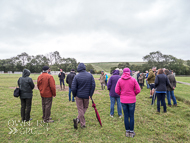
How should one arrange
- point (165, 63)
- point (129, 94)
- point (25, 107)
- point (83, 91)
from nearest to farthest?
point (129, 94)
point (83, 91)
point (25, 107)
point (165, 63)

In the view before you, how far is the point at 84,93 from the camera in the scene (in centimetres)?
404

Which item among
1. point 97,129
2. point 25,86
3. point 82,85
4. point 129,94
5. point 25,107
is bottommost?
point 97,129

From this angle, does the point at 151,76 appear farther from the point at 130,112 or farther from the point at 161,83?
the point at 130,112

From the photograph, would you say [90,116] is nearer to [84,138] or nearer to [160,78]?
[84,138]

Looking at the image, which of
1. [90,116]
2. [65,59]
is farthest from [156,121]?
A: [65,59]

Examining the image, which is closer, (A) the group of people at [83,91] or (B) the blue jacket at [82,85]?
(A) the group of people at [83,91]

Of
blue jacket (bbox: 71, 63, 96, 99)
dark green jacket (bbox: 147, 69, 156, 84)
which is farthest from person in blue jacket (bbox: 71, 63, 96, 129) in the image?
dark green jacket (bbox: 147, 69, 156, 84)

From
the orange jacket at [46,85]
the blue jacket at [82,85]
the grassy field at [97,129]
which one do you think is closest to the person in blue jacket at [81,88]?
the blue jacket at [82,85]

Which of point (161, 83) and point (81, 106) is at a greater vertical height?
point (161, 83)

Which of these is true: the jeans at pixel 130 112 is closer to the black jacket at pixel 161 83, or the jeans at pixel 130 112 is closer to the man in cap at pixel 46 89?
the black jacket at pixel 161 83

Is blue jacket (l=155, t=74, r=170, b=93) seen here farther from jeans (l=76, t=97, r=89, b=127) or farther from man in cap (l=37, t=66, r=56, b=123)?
man in cap (l=37, t=66, r=56, b=123)

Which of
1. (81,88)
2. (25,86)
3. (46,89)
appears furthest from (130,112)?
(25,86)

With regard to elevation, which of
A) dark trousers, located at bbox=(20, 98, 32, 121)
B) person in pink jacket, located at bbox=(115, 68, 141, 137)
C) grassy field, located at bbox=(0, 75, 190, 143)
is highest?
person in pink jacket, located at bbox=(115, 68, 141, 137)

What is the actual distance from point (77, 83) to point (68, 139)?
1.80 metres
